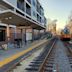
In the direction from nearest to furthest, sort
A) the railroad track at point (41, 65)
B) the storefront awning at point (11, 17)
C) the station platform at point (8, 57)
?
the railroad track at point (41, 65)
the station platform at point (8, 57)
the storefront awning at point (11, 17)

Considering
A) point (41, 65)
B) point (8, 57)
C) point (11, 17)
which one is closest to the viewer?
point (41, 65)

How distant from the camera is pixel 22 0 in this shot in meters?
55.2

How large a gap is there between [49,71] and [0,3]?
1074 inches

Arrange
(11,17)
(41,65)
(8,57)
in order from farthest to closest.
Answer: (11,17), (8,57), (41,65)

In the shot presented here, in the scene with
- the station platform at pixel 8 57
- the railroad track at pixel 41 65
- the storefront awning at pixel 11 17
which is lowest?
the railroad track at pixel 41 65

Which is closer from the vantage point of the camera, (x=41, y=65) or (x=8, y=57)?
(x=41, y=65)

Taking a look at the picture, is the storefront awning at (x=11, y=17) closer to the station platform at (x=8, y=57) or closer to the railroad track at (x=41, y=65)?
the station platform at (x=8, y=57)

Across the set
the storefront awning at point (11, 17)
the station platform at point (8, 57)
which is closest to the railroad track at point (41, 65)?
the station platform at point (8, 57)

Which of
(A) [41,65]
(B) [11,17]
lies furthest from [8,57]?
(B) [11,17]

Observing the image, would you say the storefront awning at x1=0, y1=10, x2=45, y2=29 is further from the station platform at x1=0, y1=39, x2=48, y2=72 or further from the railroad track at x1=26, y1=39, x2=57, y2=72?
the railroad track at x1=26, y1=39, x2=57, y2=72

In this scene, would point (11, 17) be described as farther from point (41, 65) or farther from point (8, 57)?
point (41, 65)

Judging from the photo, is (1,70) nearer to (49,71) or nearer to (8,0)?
(49,71)

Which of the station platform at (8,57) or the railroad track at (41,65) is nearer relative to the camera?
the railroad track at (41,65)

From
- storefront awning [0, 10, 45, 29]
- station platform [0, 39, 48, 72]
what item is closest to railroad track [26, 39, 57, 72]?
station platform [0, 39, 48, 72]
